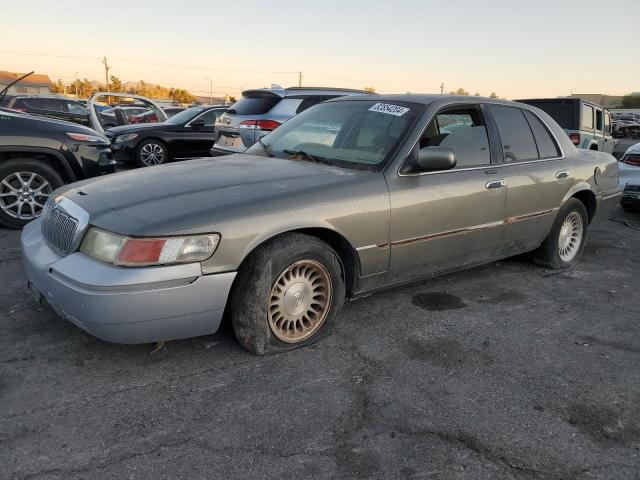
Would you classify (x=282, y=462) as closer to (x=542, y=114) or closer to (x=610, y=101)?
(x=542, y=114)

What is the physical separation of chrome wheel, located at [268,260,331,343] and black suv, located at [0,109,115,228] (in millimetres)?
3758

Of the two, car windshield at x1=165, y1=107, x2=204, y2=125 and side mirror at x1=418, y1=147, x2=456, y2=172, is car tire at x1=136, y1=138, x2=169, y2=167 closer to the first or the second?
car windshield at x1=165, y1=107, x2=204, y2=125

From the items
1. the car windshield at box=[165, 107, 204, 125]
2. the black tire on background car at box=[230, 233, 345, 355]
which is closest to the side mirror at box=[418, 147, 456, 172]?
the black tire on background car at box=[230, 233, 345, 355]

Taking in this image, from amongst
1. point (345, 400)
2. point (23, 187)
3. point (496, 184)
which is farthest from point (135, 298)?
point (23, 187)

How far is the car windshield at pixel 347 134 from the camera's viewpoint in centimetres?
372

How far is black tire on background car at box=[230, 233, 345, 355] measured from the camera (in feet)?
9.70

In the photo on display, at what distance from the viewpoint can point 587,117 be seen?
10.9 metres

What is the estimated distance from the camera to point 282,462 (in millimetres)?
2211

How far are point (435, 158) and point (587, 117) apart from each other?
896 centimetres

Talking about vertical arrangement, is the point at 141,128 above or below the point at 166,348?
above

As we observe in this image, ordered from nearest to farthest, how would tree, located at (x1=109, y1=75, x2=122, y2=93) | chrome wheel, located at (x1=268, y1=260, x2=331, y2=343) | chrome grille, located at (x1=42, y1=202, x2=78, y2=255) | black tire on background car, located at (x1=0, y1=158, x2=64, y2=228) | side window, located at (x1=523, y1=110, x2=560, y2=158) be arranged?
chrome grille, located at (x1=42, y1=202, x2=78, y2=255) → chrome wheel, located at (x1=268, y1=260, x2=331, y2=343) → side window, located at (x1=523, y1=110, x2=560, y2=158) → black tire on background car, located at (x1=0, y1=158, x2=64, y2=228) → tree, located at (x1=109, y1=75, x2=122, y2=93)

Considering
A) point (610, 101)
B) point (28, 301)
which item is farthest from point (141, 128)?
point (610, 101)

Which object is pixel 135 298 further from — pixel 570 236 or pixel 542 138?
pixel 570 236

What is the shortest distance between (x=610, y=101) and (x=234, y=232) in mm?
105723
